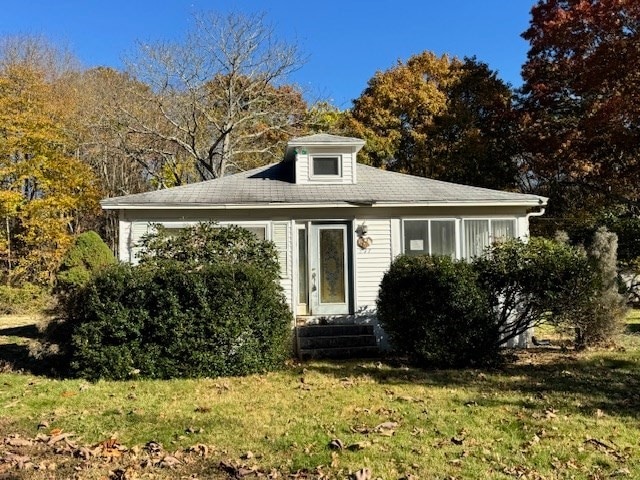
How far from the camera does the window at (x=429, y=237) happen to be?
11039 mm

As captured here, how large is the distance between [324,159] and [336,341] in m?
4.35

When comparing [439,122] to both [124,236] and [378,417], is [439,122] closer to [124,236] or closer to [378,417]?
[124,236]

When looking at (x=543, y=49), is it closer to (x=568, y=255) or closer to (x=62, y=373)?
(x=568, y=255)

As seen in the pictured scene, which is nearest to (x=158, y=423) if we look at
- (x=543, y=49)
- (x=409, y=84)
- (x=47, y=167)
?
(x=47, y=167)

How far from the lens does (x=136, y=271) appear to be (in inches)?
311

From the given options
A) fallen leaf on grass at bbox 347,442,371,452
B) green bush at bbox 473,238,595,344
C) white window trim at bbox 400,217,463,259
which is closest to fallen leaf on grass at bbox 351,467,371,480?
fallen leaf on grass at bbox 347,442,371,452

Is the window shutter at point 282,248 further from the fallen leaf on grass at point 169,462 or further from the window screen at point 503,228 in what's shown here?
the fallen leaf on grass at point 169,462

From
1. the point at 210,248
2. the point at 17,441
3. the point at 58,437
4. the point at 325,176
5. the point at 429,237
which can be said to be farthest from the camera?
the point at 325,176

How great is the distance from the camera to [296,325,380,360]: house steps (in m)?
9.69

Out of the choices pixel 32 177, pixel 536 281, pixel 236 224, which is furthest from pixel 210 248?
pixel 32 177

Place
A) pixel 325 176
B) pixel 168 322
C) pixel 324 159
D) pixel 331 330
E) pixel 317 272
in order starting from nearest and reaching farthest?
pixel 168 322 → pixel 331 330 → pixel 317 272 → pixel 325 176 → pixel 324 159

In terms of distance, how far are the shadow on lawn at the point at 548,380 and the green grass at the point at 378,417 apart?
2 cm

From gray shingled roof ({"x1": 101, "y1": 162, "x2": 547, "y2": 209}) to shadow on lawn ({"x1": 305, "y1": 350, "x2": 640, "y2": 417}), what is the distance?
3335mm

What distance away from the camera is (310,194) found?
11.2 m
